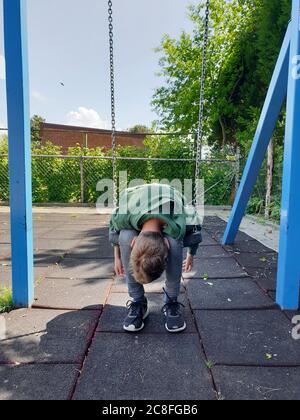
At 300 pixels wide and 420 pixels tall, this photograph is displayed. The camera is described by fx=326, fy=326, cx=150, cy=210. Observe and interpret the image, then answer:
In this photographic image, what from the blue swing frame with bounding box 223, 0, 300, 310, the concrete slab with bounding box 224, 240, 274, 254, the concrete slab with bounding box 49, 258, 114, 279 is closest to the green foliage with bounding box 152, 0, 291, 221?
the concrete slab with bounding box 224, 240, 274, 254

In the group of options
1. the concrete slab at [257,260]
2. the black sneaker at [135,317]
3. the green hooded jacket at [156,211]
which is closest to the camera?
the green hooded jacket at [156,211]

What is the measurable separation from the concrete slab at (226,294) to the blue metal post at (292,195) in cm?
22

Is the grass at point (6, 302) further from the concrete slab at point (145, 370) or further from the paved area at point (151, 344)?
the concrete slab at point (145, 370)

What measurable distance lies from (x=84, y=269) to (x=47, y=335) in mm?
1431

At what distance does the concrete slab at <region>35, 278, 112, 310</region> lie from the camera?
2.47 m

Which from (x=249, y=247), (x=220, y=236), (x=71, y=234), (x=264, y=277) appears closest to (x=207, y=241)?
(x=220, y=236)

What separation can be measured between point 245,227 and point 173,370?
4.44 m

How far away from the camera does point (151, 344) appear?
1.92 metres

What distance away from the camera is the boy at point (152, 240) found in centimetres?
175

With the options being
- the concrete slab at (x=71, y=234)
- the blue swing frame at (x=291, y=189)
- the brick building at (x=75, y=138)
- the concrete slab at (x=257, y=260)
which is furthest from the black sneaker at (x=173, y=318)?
the brick building at (x=75, y=138)

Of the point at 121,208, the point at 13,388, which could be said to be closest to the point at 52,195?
the point at 121,208

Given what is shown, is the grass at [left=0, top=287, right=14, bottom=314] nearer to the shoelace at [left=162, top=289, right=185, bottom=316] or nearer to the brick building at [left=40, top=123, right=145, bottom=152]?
the shoelace at [left=162, top=289, right=185, bottom=316]

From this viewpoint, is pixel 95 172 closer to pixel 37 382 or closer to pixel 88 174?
pixel 88 174
